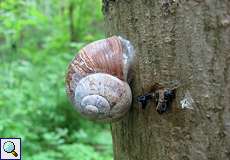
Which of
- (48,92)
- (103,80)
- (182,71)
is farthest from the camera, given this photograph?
(48,92)

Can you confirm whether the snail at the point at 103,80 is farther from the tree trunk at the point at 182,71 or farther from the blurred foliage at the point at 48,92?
the blurred foliage at the point at 48,92

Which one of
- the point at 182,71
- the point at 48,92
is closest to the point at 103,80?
the point at 182,71

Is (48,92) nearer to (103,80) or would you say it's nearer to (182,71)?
(103,80)

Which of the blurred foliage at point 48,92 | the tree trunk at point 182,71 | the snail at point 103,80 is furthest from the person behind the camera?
the blurred foliage at point 48,92

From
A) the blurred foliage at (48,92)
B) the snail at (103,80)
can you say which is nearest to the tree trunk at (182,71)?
the snail at (103,80)

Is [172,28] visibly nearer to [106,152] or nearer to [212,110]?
[212,110]
